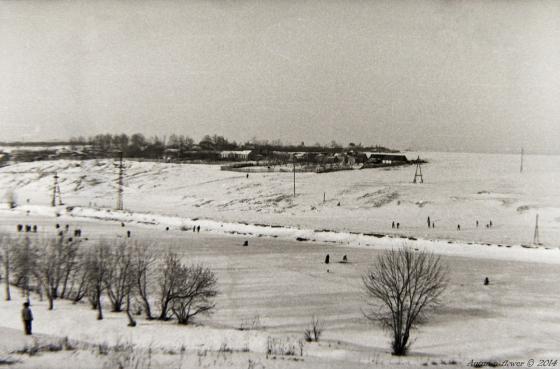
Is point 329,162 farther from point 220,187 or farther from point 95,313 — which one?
point 95,313

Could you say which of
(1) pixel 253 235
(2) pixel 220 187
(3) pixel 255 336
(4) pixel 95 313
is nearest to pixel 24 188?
(2) pixel 220 187

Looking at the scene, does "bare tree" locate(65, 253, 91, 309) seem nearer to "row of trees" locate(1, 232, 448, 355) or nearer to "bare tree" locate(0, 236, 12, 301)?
"row of trees" locate(1, 232, 448, 355)

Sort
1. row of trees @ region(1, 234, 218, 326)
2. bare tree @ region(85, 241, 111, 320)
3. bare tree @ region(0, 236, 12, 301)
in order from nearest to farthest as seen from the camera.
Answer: row of trees @ region(1, 234, 218, 326) < bare tree @ region(85, 241, 111, 320) < bare tree @ region(0, 236, 12, 301)

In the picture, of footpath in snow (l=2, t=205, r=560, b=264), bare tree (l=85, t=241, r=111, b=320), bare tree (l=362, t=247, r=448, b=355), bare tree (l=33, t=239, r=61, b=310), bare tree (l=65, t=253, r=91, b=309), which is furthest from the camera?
footpath in snow (l=2, t=205, r=560, b=264)

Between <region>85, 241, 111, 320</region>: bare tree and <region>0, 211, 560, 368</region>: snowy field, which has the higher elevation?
<region>85, 241, 111, 320</region>: bare tree

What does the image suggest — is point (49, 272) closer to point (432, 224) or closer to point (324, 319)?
point (324, 319)

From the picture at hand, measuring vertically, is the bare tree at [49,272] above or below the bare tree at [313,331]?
above

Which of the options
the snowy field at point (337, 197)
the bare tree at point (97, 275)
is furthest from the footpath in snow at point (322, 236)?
the bare tree at point (97, 275)

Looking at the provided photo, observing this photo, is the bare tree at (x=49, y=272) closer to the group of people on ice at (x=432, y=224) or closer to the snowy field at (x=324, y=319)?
the snowy field at (x=324, y=319)

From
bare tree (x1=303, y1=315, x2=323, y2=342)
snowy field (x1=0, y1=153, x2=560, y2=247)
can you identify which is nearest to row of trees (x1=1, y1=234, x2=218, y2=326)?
bare tree (x1=303, y1=315, x2=323, y2=342)
